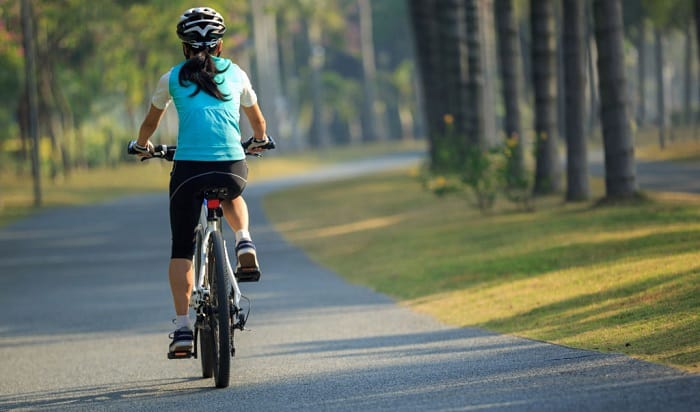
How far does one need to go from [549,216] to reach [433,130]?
56.3ft

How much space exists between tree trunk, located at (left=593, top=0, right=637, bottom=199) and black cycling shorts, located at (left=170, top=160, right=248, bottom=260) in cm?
1149

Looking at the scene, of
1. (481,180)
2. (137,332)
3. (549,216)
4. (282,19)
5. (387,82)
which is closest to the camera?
(137,332)

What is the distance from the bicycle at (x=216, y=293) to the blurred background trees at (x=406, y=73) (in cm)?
1161

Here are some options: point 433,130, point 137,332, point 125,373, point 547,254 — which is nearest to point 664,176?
point 433,130

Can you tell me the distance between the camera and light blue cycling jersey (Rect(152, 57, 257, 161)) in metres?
8.07

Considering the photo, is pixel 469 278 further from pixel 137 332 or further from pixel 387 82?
pixel 387 82

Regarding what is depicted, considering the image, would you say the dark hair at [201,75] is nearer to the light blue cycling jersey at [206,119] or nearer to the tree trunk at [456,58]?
the light blue cycling jersey at [206,119]

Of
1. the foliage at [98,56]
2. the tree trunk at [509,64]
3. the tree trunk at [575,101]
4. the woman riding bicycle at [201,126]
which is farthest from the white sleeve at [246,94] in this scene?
the foliage at [98,56]

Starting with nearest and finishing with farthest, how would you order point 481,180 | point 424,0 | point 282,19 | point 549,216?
1. point 549,216
2. point 481,180
3. point 424,0
4. point 282,19

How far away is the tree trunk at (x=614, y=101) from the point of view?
61.5ft

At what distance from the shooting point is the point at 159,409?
306 inches

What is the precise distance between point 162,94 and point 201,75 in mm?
275

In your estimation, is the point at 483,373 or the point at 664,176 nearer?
the point at 483,373

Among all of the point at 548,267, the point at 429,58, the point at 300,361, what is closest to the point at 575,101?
the point at 548,267
